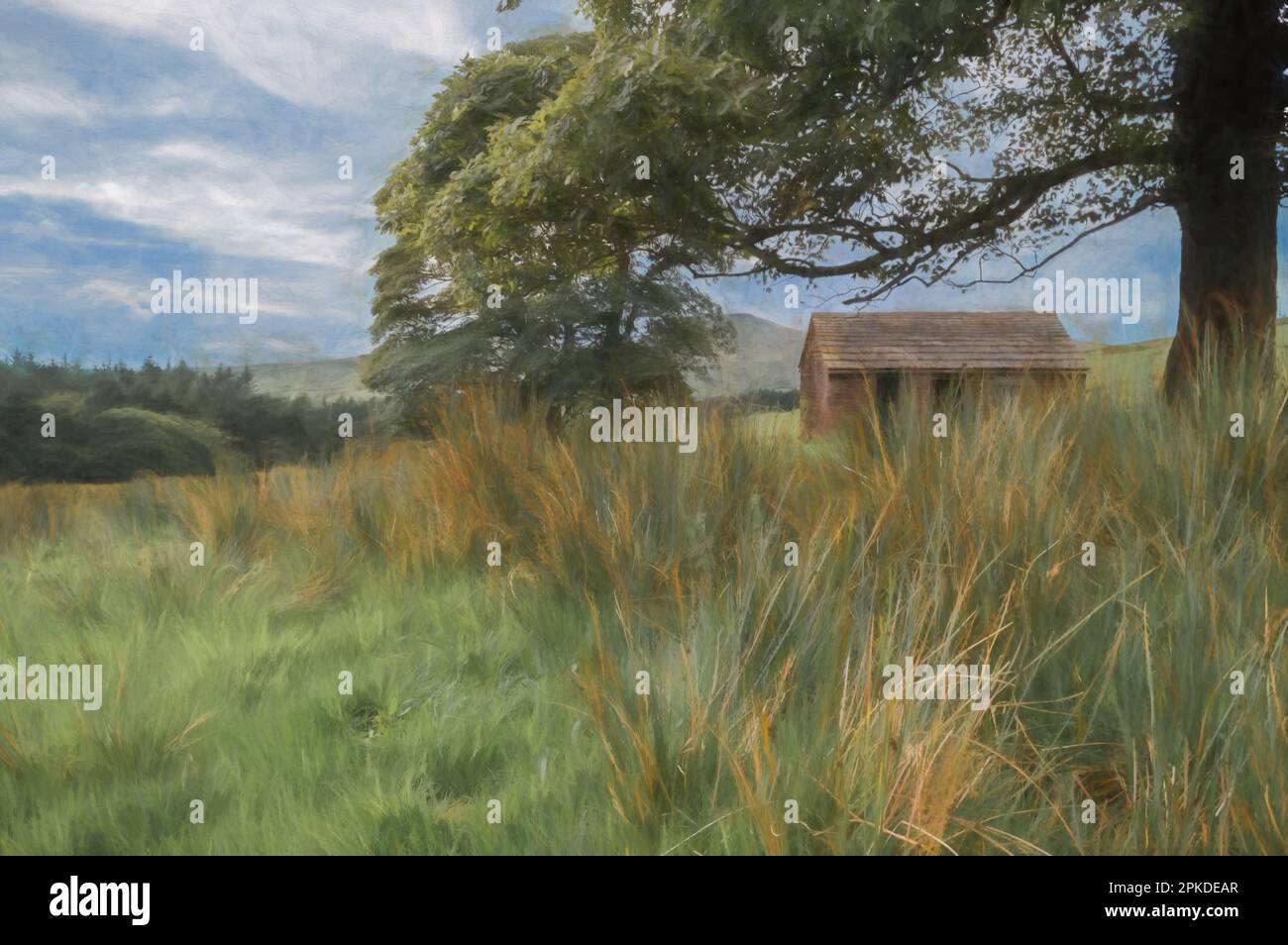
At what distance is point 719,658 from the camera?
2.46 m

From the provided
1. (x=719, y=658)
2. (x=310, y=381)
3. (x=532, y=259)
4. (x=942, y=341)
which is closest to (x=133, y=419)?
(x=310, y=381)

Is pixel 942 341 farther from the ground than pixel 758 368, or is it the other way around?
pixel 942 341

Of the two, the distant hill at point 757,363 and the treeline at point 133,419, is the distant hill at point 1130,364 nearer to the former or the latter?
the distant hill at point 757,363

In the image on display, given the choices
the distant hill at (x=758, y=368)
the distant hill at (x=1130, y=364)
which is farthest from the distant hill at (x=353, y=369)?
the distant hill at (x=1130, y=364)

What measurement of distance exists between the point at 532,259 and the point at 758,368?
3237mm

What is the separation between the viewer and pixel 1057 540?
295 centimetres

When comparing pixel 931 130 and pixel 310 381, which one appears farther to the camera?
pixel 310 381

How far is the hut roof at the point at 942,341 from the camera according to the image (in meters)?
10.0

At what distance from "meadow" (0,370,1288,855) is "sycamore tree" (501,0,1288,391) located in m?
3.47

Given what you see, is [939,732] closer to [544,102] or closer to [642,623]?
[642,623]

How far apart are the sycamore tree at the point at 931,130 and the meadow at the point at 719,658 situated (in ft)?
11.4

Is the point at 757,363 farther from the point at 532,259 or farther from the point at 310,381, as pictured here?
the point at 310,381
